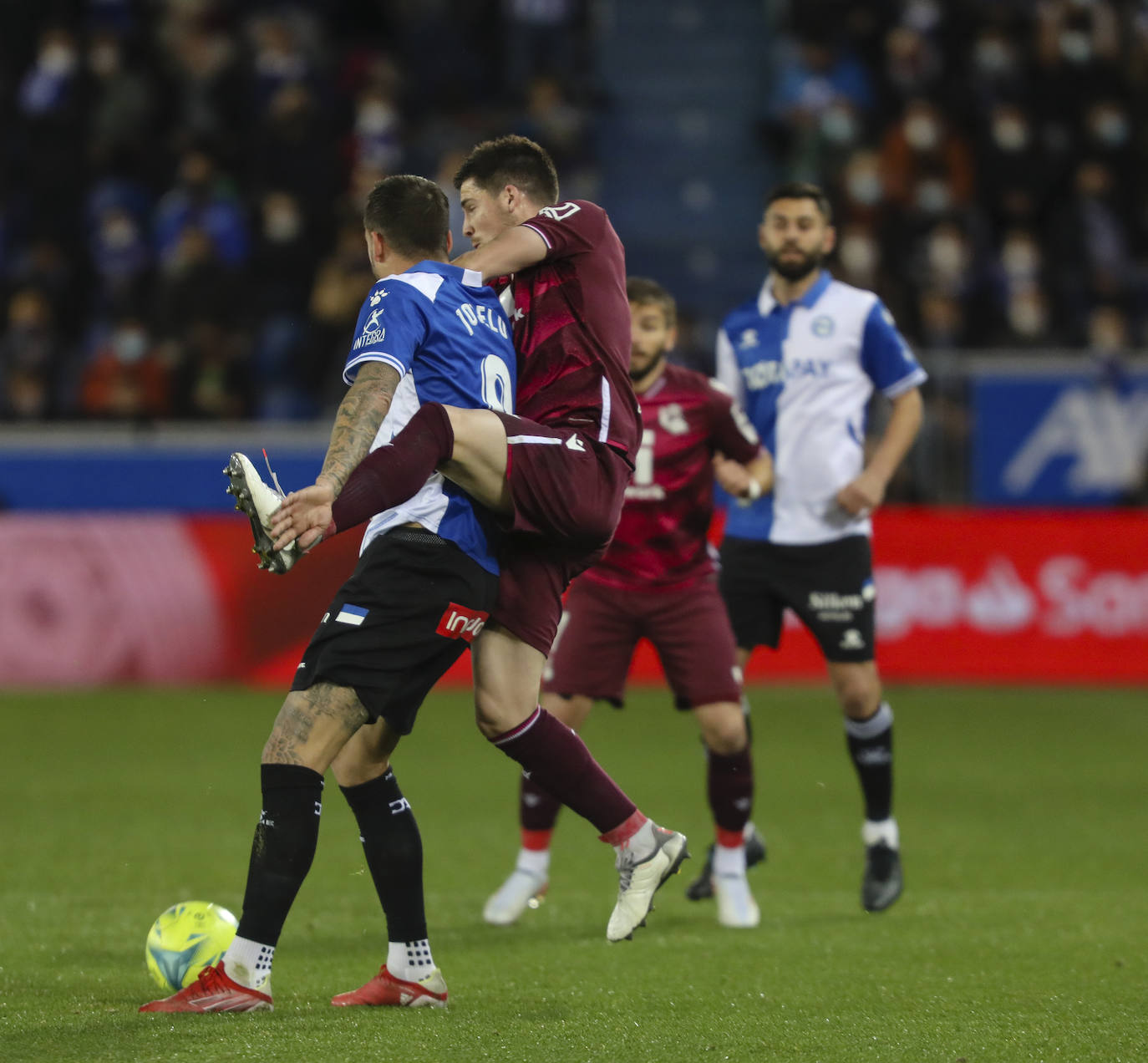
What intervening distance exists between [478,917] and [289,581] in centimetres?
644

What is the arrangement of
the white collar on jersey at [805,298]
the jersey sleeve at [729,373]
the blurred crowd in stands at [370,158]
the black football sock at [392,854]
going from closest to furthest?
1. the black football sock at [392,854]
2. the white collar on jersey at [805,298]
3. the jersey sleeve at [729,373]
4. the blurred crowd in stands at [370,158]

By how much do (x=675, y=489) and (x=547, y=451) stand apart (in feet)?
6.42

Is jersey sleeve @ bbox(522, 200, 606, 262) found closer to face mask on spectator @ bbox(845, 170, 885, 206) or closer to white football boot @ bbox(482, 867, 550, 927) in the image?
white football boot @ bbox(482, 867, 550, 927)

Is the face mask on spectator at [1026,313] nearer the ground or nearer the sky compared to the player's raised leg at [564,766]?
nearer the sky

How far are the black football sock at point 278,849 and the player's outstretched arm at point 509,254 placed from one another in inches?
52.6

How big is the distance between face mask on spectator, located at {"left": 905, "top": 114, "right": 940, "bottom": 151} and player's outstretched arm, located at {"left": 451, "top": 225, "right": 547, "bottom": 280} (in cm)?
1197

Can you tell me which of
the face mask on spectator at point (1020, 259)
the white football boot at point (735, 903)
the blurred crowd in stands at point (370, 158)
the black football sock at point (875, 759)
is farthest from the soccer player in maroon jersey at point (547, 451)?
the face mask on spectator at point (1020, 259)

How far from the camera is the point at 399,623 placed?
4.50 m

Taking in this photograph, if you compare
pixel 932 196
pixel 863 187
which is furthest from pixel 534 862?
pixel 932 196

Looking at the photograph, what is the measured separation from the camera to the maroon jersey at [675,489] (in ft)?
21.0

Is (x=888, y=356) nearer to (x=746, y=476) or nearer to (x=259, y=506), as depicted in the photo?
(x=746, y=476)

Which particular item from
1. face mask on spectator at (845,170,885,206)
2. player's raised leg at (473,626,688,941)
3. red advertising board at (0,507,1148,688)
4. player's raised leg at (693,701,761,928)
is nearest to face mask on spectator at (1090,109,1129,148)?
face mask on spectator at (845,170,885,206)

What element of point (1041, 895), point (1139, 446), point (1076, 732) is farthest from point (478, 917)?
point (1139, 446)

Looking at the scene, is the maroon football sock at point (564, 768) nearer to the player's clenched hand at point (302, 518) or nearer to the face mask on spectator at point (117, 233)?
the player's clenched hand at point (302, 518)
